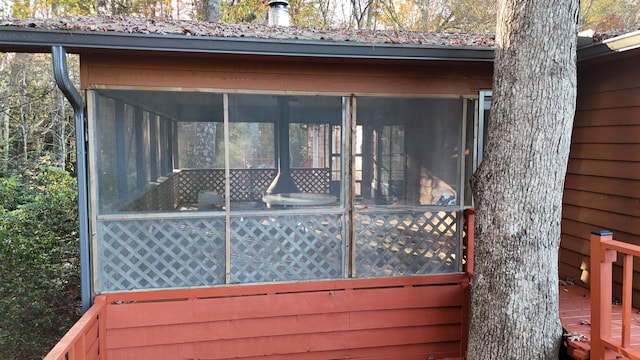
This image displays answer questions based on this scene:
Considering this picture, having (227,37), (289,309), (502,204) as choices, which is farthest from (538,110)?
(289,309)

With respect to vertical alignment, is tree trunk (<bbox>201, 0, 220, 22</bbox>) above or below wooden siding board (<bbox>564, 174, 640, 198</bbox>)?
above

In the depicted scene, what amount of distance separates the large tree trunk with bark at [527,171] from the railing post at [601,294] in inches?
10.5

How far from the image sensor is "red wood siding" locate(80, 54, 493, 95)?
10.7 feet

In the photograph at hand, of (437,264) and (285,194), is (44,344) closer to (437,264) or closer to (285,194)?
(285,194)

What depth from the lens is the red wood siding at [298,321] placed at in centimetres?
340

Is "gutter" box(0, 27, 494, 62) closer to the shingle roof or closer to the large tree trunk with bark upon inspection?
the shingle roof

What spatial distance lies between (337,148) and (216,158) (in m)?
1.03

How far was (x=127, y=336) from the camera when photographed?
11.1 feet

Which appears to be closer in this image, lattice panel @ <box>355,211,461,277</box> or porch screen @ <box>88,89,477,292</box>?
porch screen @ <box>88,89,477,292</box>

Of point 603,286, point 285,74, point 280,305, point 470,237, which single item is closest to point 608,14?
point 470,237

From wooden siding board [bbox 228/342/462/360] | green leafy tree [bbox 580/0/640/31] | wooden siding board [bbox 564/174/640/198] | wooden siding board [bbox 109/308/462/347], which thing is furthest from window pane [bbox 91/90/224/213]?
green leafy tree [bbox 580/0/640/31]

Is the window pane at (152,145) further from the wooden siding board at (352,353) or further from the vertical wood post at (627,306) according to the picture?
the vertical wood post at (627,306)

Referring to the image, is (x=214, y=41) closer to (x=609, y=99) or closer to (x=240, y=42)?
(x=240, y=42)

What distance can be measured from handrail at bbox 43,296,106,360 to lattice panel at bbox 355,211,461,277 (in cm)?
212
